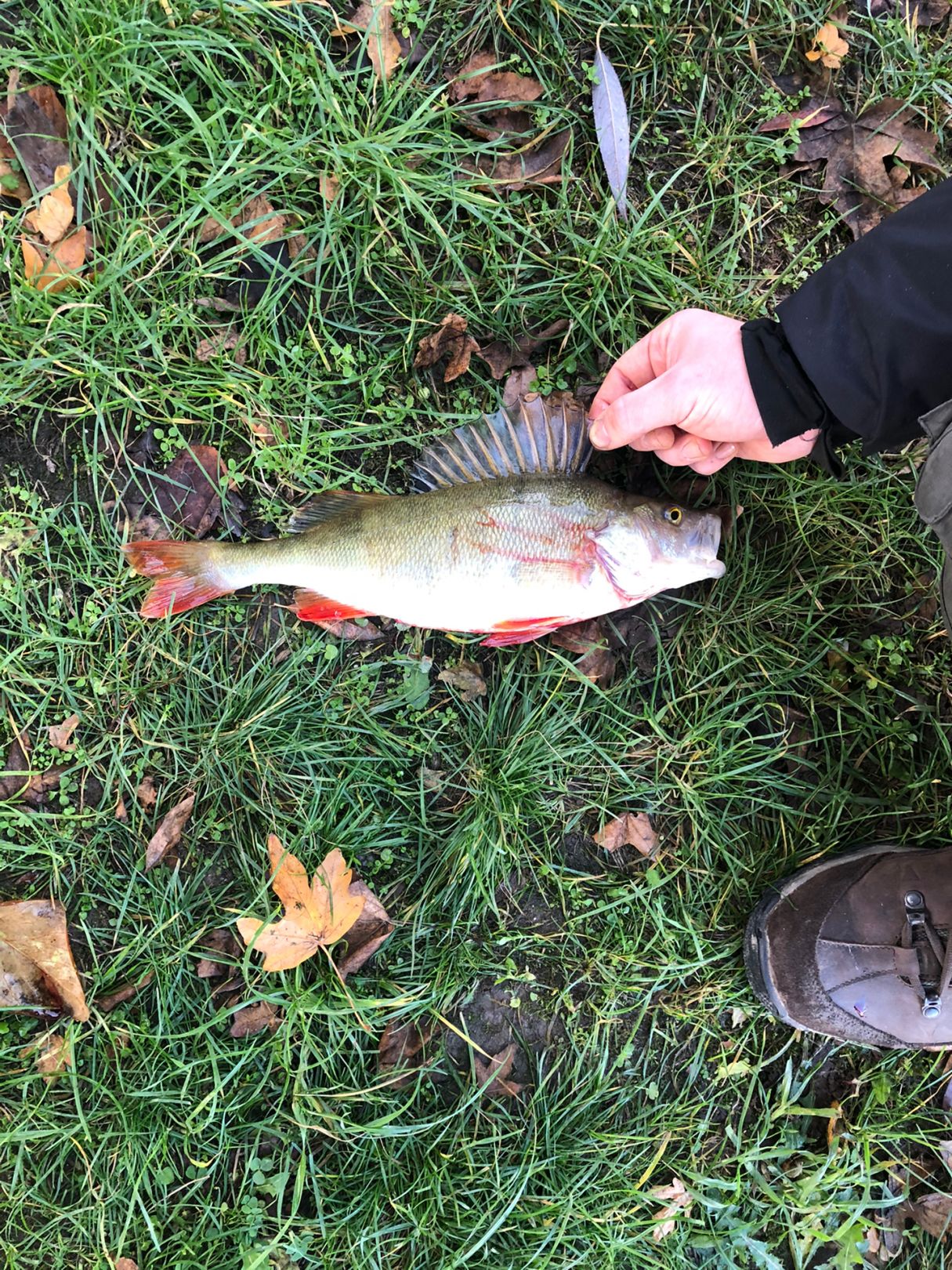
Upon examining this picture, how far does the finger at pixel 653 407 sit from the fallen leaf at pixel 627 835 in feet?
4.76

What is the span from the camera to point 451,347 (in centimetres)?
303

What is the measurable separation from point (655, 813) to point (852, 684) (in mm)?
933

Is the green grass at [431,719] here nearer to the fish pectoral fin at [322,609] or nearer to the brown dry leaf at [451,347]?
the brown dry leaf at [451,347]

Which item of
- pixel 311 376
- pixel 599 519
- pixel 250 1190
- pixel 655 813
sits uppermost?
pixel 311 376

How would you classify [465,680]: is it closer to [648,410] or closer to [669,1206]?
[648,410]

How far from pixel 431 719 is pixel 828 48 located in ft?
10.1

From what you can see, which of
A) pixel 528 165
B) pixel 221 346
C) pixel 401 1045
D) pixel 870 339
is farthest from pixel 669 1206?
pixel 528 165

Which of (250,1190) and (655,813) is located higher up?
(655,813)

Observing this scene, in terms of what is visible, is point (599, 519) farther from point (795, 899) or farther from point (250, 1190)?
point (250, 1190)

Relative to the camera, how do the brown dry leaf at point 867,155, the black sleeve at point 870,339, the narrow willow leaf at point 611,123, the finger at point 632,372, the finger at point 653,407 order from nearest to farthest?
the black sleeve at point 870,339 < the finger at point 653,407 < the finger at point 632,372 < the narrow willow leaf at point 611,123 < the brown dry leaf at point 867,155

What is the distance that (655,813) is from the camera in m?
3.05

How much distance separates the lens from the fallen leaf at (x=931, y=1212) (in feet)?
9.73

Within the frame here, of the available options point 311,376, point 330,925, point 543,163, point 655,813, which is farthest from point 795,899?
point 543,163

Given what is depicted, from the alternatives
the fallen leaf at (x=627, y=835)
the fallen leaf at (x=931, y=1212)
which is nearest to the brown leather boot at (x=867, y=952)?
the fallen leaf at (x=627, y=835)
